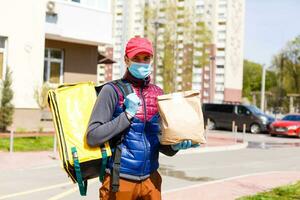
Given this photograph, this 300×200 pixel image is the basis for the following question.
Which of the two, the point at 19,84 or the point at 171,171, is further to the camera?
the point at 19,84

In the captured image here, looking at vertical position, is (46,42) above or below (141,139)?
above

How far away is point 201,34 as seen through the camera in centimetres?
5212

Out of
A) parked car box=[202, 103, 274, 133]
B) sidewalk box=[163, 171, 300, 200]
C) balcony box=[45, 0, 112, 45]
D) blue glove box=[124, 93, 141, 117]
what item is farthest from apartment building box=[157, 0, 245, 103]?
blue glove box=[124, 93, 141, 117]

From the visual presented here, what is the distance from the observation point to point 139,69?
11.1 ft

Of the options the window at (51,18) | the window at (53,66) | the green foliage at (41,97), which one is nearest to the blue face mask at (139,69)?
the green foliage at (41,97)

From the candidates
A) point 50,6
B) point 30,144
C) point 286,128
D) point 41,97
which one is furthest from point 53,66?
point 286,128

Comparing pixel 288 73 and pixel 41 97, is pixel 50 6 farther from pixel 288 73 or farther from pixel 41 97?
pixel 288 73

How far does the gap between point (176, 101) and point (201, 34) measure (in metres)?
49.5

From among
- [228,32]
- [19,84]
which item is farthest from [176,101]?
[228,32]

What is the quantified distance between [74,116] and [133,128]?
0.37 metres

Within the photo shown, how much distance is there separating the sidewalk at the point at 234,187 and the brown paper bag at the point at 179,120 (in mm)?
4859

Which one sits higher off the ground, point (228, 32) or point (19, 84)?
point (228, 32)

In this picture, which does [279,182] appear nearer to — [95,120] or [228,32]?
[95,120]

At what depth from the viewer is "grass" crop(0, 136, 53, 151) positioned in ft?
48.6
